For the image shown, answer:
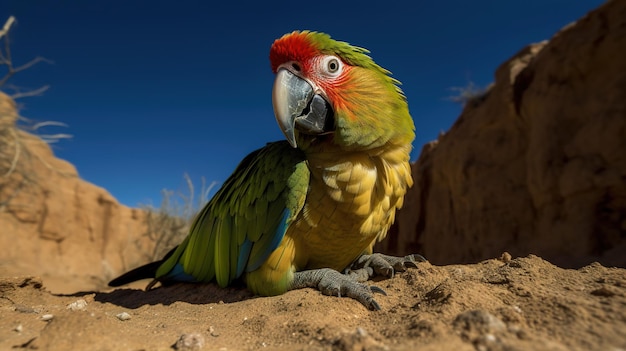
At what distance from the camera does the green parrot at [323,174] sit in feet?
7.89

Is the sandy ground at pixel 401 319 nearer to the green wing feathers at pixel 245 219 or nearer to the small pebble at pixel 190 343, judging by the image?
the small pebble at pixel 190 343

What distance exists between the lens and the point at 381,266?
9.12ft

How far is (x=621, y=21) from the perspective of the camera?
6004mm

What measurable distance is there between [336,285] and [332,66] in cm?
155

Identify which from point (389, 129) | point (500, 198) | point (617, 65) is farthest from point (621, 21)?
point (389, 129)

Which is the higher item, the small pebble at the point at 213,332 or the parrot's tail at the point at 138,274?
the parrot's tail at the point at 138,274

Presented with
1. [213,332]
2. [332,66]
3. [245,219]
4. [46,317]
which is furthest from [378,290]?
[46,317]

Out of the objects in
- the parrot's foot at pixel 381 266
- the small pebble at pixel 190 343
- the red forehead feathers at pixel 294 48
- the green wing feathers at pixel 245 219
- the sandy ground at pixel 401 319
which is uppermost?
the red forehead feathers at pixel 294 48

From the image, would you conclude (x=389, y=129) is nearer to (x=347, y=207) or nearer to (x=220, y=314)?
(x=347, y=207)

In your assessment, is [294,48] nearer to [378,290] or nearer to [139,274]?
[378,290]

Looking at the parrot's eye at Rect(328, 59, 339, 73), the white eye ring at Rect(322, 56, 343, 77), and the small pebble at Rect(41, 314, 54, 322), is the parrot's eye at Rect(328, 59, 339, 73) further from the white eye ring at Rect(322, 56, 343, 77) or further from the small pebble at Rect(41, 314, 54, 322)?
the small pebble at Rect(41, 314, 54, 322)

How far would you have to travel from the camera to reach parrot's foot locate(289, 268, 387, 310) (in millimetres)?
2049

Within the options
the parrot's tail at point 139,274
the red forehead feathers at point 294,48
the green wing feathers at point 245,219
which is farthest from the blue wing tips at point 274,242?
the parrot's tail at point 139,274

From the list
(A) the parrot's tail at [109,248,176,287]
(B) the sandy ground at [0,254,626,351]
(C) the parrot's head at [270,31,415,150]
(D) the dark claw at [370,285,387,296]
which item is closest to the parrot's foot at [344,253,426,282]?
(B) the sandy ground at [0,254,626,351]
